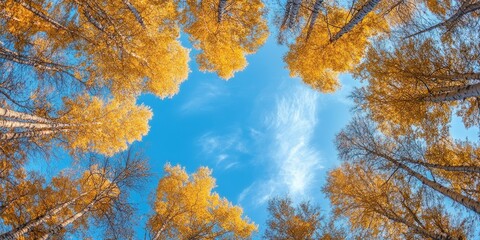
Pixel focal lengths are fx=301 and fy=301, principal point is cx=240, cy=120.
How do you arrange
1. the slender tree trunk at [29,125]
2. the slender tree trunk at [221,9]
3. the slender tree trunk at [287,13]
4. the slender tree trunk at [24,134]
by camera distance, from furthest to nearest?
1. the slender tree trunk at [287,13]
2. the slender tree trunk at [221,9]
3. the slender tree trunk at [24,134]
4. the slender tree trunk at [29,125]

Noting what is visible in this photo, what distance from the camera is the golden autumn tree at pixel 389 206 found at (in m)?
7.89

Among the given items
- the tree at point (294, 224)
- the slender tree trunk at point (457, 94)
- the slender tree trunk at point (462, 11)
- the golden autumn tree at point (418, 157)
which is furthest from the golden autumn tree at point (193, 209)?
the slender tree trunk at point (462, 11)

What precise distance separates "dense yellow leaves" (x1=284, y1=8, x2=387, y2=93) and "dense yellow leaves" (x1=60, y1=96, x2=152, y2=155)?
7.61 metres

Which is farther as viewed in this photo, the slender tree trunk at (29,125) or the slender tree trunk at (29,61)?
the slender tree trunk at (29,125)

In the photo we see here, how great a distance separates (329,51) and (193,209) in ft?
27.0

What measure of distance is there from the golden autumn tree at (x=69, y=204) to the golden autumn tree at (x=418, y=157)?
6.50 metres

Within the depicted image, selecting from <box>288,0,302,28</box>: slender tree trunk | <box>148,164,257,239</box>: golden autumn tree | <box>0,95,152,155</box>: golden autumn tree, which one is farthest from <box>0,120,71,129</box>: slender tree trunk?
<box>288,0,302,28</box>: slender tree trunk

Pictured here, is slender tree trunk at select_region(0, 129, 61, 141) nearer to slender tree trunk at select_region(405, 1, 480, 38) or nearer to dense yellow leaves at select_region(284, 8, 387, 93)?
dense yellow leaves at select_region(284, 8, 387, 93)

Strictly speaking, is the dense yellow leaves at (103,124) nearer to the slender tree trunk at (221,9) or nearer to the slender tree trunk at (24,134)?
the slender tree trunk at (24,134)

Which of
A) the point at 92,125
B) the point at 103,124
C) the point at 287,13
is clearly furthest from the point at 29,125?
the point at 287,13

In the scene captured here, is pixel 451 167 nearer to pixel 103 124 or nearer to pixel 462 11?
pixel 462 11

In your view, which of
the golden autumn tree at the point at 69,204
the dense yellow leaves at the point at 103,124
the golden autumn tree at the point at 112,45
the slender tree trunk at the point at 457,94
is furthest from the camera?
the dense yellow leaves at the point at 103,124

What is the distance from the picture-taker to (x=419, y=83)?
8062mm

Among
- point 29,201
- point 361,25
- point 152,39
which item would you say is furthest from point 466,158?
point 29,201
